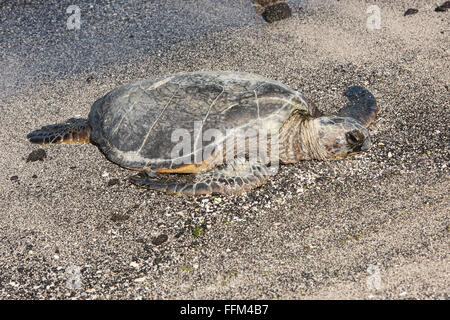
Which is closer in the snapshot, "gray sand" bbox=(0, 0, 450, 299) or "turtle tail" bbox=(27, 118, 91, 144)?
"gray sand" bbox=(0, 0, 450, 299)

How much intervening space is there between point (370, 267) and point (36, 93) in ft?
16.9

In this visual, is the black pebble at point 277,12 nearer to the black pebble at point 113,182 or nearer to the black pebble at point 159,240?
the black pebble at point 113,182

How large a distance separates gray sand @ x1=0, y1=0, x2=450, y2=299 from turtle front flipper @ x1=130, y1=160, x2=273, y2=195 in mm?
101

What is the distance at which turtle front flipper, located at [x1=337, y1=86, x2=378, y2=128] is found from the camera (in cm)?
502

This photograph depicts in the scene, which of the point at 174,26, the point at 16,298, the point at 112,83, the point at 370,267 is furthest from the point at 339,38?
the point at 16,298

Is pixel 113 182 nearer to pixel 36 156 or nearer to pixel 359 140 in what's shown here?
pixel 36 156

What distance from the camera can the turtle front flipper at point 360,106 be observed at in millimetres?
5021

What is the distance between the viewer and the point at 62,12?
818cm

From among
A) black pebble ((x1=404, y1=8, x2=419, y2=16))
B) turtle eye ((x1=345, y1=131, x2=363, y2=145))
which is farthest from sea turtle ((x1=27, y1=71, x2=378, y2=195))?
black pebble ((x1=404, y1=8, x2=419, y2=16))

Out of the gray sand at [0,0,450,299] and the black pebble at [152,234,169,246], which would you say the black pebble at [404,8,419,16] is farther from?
the black pebble at [152,234,169,246]

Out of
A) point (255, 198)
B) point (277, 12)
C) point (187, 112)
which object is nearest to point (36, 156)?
point (187, 112)

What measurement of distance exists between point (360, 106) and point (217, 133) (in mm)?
1960

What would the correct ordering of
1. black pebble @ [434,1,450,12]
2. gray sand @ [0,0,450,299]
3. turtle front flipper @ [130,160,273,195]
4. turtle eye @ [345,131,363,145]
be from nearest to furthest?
1. gray sand @ [0,0,450,299]
2. turtle front flipper @ [130,160,273,195]
3. turtle eye @ [345,131,363,145]
4. black pebble @ [434,1,450,12]
